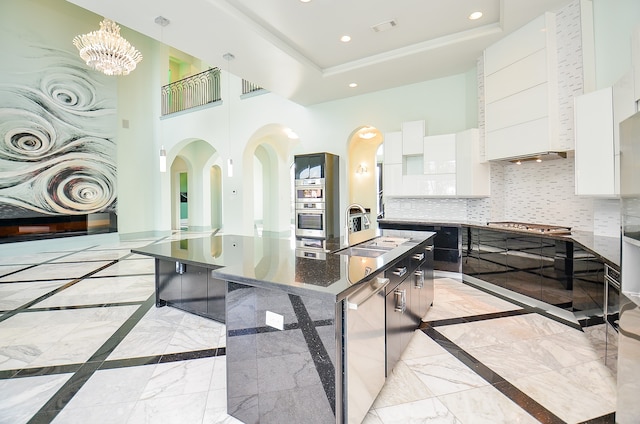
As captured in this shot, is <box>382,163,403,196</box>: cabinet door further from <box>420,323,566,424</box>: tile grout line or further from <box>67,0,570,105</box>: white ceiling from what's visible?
<box>420,323,566,424</box>: tile grout line

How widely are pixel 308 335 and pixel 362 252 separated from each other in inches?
39.6

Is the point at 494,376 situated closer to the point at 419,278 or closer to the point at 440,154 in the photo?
the point at 419,278

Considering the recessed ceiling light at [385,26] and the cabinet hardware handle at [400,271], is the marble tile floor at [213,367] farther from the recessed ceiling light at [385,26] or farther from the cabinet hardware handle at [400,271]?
the recessed ceiling light at [385,26]

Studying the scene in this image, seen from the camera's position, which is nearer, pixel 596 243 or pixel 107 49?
pixel 596 243

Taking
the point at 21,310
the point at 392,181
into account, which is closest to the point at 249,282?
the point at 21,310

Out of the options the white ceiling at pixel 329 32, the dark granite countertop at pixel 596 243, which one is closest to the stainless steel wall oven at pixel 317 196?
the white ceiling at pixel 329 32

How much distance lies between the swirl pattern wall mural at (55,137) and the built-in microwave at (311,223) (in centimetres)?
558

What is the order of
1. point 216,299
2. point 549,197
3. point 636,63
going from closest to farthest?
point 636,63
point 216,299
point 549,197

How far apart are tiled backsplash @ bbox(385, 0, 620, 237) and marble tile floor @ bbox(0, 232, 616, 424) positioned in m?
1.18

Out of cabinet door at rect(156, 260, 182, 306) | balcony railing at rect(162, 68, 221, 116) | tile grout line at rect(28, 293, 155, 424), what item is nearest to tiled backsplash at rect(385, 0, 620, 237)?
cabinet door at rect(156, 260, 182, 306)

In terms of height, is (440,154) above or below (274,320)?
above

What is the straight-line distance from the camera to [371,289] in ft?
4.99

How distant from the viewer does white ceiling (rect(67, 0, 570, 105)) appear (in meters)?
3.02

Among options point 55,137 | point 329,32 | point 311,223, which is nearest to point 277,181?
point 311,223
